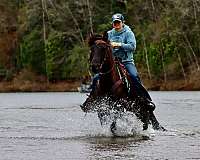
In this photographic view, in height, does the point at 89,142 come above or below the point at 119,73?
below

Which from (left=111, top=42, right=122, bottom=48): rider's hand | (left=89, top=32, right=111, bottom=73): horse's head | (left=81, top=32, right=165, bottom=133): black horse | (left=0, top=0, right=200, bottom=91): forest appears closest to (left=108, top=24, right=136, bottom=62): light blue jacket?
(left=111, top=42, right=122, bottom=48): rider's hand

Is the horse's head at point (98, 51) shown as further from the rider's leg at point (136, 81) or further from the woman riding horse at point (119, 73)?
the rider's leg at point (136, 81)

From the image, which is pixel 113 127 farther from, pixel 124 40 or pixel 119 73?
pixel 124 40

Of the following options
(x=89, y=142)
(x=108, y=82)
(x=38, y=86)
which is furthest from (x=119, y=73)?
(x=38, y=86)

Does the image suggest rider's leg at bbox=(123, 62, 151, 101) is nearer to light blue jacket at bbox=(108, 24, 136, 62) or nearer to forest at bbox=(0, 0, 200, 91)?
light blue jacket at bbox=(108, 24, 136, 62)

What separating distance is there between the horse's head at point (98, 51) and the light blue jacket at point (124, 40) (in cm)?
84

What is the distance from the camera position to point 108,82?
1352cm

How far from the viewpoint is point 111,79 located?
1348cm

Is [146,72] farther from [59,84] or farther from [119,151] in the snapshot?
[119,151]

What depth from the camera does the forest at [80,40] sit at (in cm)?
7519

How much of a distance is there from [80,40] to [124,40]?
229 ft

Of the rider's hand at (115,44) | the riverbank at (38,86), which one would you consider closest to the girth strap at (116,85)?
the rider's hand at (115,44)

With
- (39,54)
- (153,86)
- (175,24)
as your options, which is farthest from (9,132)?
(39,54)

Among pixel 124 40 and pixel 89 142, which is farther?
pixel 124 40
